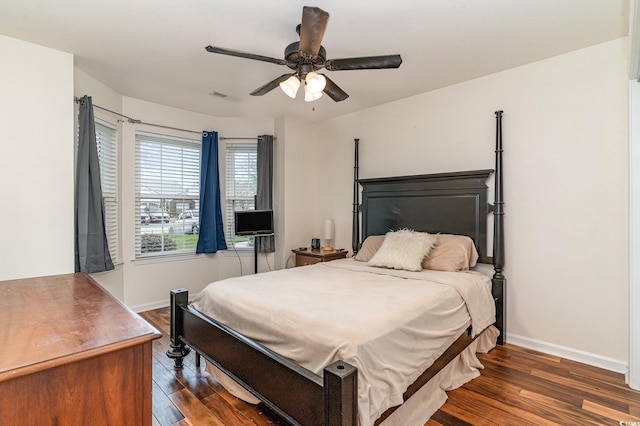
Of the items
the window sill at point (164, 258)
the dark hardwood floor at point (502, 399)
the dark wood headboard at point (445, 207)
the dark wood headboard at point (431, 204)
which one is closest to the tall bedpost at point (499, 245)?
the dark wood headboard at point (445, 207)

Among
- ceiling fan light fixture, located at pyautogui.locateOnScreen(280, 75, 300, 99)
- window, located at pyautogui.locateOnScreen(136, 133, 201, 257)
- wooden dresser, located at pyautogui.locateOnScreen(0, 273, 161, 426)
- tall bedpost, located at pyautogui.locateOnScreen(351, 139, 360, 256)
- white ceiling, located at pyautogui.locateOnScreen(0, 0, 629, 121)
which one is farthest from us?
tall bedpost, located at pyautogui.locateOnScreen(351, 139, 360, 256)

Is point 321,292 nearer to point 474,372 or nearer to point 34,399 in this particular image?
point 474,372

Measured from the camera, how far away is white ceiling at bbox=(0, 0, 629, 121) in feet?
6.98

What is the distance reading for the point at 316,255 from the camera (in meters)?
4.05

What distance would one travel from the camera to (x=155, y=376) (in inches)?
96.0

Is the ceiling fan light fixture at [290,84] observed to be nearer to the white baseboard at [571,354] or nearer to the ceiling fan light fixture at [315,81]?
the ceiling fan light fixture at [315,81]

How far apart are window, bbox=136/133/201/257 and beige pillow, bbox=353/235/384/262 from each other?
2.44 m

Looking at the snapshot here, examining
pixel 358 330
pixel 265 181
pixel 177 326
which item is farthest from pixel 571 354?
pixel 265 181

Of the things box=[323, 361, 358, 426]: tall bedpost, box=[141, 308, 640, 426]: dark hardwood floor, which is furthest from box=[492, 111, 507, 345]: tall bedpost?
box=[323, 361, 358, 426]: tall bedpost

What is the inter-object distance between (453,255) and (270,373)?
2.06 metres

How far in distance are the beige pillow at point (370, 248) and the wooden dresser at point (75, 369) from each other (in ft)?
8.77

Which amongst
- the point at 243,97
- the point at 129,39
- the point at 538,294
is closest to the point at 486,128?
the point at 538,294

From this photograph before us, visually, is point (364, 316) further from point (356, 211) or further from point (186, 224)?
point (186, 224)

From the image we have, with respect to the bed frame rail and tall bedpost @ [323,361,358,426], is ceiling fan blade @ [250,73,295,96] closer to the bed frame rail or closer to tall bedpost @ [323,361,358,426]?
the bed frame rail
